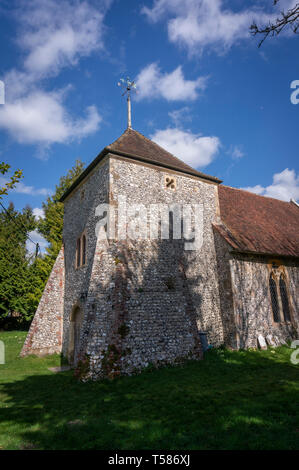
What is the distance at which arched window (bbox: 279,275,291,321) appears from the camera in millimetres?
13758

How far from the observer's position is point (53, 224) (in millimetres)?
22938

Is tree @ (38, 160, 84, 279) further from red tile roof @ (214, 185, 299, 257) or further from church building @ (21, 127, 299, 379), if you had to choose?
red tile roof @ (214, 185, 299, 257)

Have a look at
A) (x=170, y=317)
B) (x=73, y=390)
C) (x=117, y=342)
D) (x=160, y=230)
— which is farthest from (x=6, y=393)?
(x=160, y=230)

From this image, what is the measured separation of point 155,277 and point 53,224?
14856 millimetres

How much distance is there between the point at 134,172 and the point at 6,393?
338 inches

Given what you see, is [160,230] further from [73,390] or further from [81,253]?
[73,390]

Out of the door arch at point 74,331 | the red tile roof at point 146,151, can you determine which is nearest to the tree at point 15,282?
the door arch at point 74,331

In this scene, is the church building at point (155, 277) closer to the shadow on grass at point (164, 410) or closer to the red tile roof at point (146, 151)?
the red tile roof at point (146, 151)

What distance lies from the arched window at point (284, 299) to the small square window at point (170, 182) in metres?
6.99

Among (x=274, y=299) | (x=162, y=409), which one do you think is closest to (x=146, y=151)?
(x=274, y=299)

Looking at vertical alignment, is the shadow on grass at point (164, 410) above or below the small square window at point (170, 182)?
below

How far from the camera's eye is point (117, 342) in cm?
893

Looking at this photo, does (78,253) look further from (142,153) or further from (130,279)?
(142,153)

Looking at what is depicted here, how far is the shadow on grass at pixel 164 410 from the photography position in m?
4.61
